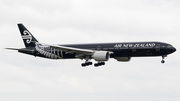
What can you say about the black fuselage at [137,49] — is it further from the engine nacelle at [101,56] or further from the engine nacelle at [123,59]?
the engine nacelle at [123,59]

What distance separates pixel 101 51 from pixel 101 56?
167 cm

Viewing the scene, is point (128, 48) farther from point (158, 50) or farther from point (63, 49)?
point (63, 49)

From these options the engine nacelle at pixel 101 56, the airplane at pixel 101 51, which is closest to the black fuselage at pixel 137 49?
the airplane at pixel 101 51

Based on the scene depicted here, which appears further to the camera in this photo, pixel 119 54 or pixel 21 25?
pixel 21 25

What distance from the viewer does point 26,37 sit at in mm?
103500

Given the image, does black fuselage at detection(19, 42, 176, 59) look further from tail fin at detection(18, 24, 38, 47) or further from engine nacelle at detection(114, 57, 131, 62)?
tail fin at detection(18, 24, 38, 47)

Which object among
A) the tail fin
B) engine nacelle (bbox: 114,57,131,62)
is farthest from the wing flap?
the tail fin

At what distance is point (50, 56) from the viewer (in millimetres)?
98812

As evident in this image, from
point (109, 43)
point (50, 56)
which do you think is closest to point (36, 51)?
point (50, 56)

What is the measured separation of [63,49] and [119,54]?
11207mm

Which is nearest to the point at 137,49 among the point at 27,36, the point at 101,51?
the point at 101,51

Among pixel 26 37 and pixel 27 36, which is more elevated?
pixel 27 36

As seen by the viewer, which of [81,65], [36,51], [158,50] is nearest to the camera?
[158,50]

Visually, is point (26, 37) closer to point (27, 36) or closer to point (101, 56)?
point (27, 36)
